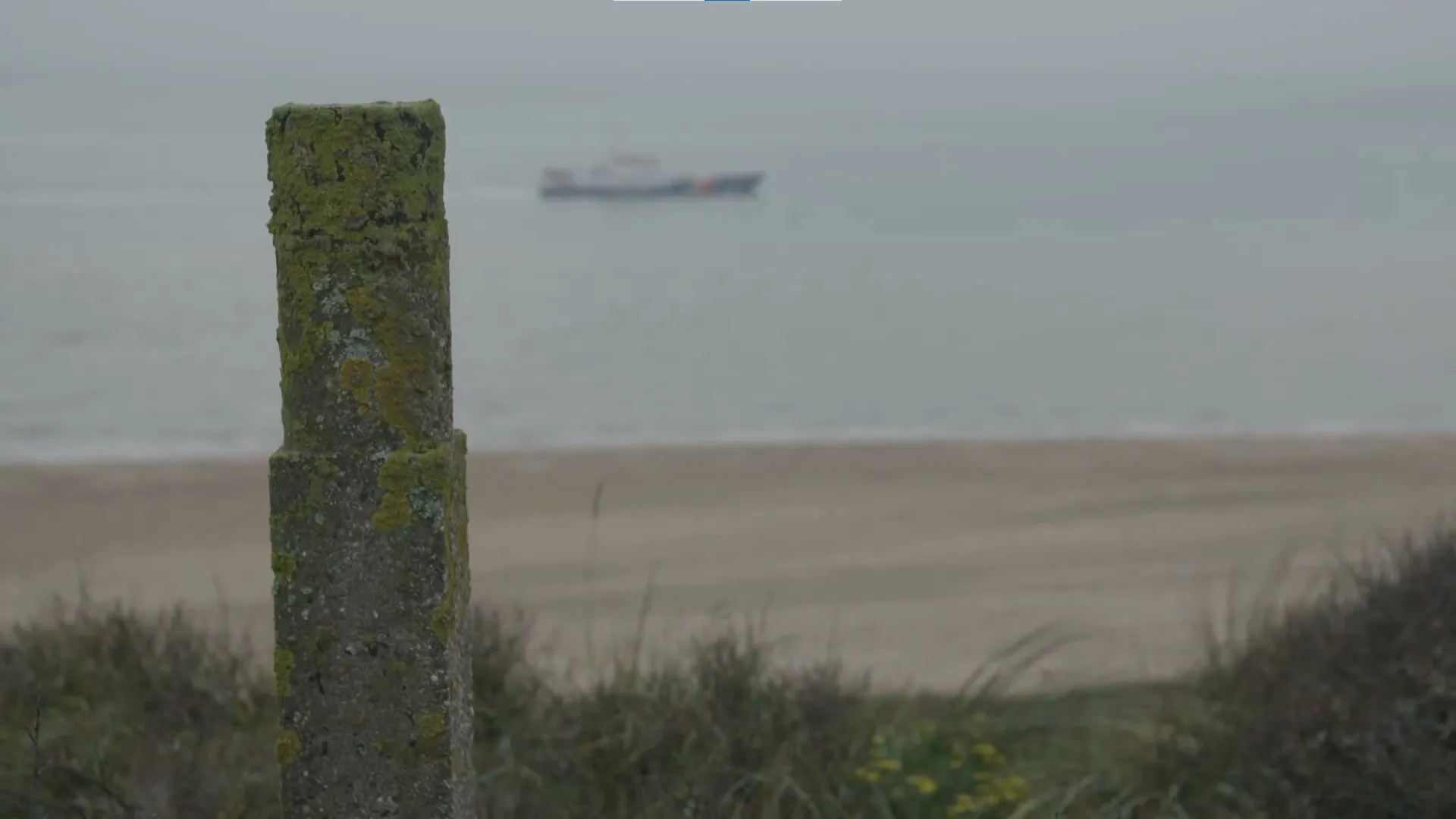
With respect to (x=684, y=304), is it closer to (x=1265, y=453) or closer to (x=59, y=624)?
(x=1265, y=453)

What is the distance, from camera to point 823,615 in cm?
779

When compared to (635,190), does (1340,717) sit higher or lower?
lower

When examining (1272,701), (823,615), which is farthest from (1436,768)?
(823,615)

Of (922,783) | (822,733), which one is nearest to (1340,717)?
(922,783)

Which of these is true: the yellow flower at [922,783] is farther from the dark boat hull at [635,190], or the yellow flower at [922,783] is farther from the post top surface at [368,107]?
the dark boat hull at [635,190]

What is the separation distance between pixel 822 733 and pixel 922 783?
52 centimetres

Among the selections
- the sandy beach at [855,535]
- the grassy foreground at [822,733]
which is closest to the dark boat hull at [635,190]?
the sandy beach at [855,535]

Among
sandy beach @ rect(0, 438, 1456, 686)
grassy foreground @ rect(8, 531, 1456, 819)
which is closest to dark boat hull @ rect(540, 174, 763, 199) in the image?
sandy beach @ rect(0, 438, 1456, 686)

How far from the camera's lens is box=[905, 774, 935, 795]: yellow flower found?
358cm

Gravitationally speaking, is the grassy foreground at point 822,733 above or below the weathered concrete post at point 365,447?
below

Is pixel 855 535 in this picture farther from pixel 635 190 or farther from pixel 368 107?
pixel 635 190

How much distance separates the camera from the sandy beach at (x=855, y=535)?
7.31 m

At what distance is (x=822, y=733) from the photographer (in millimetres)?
4078

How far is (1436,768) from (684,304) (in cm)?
2487
